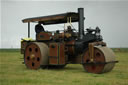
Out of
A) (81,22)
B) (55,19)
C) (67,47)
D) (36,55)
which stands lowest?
(36,55)

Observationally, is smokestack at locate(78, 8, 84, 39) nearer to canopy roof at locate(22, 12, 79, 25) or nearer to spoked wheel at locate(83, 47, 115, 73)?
canopy roof at locate(22, 12, 79, 25)

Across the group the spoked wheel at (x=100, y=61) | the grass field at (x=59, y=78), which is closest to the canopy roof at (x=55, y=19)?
the spoked wheel at (x=100, y=61)

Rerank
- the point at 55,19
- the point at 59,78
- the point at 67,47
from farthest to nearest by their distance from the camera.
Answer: the point at 55,19 → the point at 67,47 → the point at 59,78

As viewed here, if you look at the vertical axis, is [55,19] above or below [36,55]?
above

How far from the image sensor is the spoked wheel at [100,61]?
39.8ft

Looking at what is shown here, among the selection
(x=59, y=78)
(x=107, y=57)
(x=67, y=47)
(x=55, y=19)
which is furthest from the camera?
(x=55, y=19)

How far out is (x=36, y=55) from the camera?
1436 centimetres

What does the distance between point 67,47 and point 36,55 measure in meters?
1.71

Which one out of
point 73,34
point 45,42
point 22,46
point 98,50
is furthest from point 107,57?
point 22,46

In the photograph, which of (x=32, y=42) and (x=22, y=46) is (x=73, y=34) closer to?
(x=32, y=42)

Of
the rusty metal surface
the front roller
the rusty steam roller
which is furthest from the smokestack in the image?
the front roller

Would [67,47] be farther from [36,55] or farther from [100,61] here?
[100,61]

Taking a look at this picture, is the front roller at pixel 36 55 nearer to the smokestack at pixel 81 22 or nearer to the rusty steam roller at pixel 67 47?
the rusty steam roller at pixel 67 47

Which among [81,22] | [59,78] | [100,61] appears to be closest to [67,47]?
[81,22]
